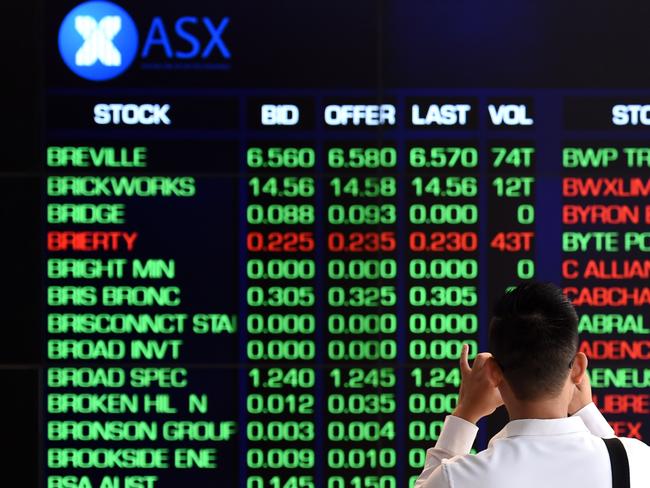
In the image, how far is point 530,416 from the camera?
145 cm

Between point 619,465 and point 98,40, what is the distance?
7.35ft

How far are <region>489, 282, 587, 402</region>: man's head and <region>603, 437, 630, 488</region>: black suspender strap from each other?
12 centimetres

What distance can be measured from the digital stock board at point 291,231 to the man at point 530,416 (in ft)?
4.63

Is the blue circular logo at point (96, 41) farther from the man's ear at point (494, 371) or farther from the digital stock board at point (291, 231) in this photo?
the man's ear at point (494, 371)

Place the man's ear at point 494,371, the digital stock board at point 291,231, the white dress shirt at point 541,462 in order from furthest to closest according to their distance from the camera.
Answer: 1. the digital stock board at point 291,231
2. the man's ear at point 494,371
3. the white dress shirt at point 541,462

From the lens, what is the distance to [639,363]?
116 inches

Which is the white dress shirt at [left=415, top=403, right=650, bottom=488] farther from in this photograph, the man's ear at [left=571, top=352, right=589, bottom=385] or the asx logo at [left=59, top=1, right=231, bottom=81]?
the asx logo at [left=59, top=1, right=231, bottom=81]

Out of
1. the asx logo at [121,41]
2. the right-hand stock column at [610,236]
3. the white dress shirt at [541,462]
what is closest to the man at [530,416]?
the white dress shirt at [541,462]

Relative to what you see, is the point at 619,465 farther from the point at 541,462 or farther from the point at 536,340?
the point at 536,340

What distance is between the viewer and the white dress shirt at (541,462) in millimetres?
1361

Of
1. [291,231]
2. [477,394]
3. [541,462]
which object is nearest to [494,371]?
[477,394]

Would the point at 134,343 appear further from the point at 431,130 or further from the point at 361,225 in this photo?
the point at 431,130

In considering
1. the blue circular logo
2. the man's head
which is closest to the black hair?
the man's head

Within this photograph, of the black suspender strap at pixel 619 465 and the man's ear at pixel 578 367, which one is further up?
the man's ear at pixel 578 367
